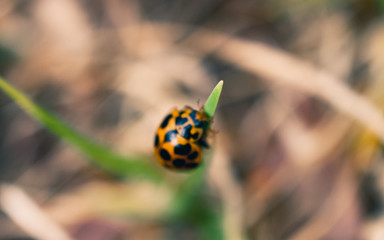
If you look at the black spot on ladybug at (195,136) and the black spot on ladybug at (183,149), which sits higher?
the black spot on ladybug at (195,136)

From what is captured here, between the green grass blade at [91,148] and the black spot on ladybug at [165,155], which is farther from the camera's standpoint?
the black spot on ladybug at [165,155]

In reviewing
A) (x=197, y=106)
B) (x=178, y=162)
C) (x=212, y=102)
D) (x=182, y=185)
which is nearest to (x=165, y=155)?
(x=178, y=162)

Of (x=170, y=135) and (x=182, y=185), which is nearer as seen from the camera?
(x=170, y=135)

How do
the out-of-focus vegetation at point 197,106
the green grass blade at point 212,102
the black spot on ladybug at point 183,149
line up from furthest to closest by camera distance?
the out-of-focus vegetation at point 197,106
the black spot on ladybug at point 183,149
the green grass blade at point 212,102

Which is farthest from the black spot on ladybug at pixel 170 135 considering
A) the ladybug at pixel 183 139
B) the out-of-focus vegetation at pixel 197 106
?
the out-of-focus vegetation at pixel 197 106

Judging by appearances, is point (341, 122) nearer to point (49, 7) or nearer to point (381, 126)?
point (381, 126)

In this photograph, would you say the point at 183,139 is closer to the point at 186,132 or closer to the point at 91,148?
the point at 186,132

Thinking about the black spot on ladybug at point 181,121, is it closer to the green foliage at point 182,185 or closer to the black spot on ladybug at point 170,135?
the black spot on ladybug at point 170,135

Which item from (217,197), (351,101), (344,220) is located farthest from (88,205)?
(351,101)
